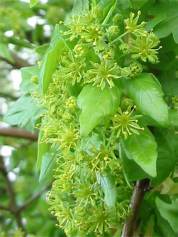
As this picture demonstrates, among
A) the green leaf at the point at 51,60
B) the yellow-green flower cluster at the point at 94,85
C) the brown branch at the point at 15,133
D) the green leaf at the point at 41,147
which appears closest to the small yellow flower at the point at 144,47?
the yellow-green flower cluster at the point at 94,85

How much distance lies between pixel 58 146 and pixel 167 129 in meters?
0.18

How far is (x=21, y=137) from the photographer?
183cm

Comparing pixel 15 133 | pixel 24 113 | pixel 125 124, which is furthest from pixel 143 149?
pixel 15 133

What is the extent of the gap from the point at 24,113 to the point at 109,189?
12.4 inches

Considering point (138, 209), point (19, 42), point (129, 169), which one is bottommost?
point (19, 42)

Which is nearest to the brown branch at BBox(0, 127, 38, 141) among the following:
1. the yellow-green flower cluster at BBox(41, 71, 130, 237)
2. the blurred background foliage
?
the blurred background foliage

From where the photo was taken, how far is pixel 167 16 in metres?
1.04

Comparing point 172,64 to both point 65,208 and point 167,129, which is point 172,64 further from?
point 65,208

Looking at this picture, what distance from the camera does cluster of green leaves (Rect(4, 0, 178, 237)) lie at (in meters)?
→ 0.92

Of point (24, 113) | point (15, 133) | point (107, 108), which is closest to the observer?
point (107, 108)

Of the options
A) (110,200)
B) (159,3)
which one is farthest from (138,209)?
(159,3)

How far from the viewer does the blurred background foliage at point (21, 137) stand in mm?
1768

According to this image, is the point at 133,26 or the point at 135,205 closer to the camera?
the point at 133,26

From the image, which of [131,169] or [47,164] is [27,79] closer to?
[47,164]
